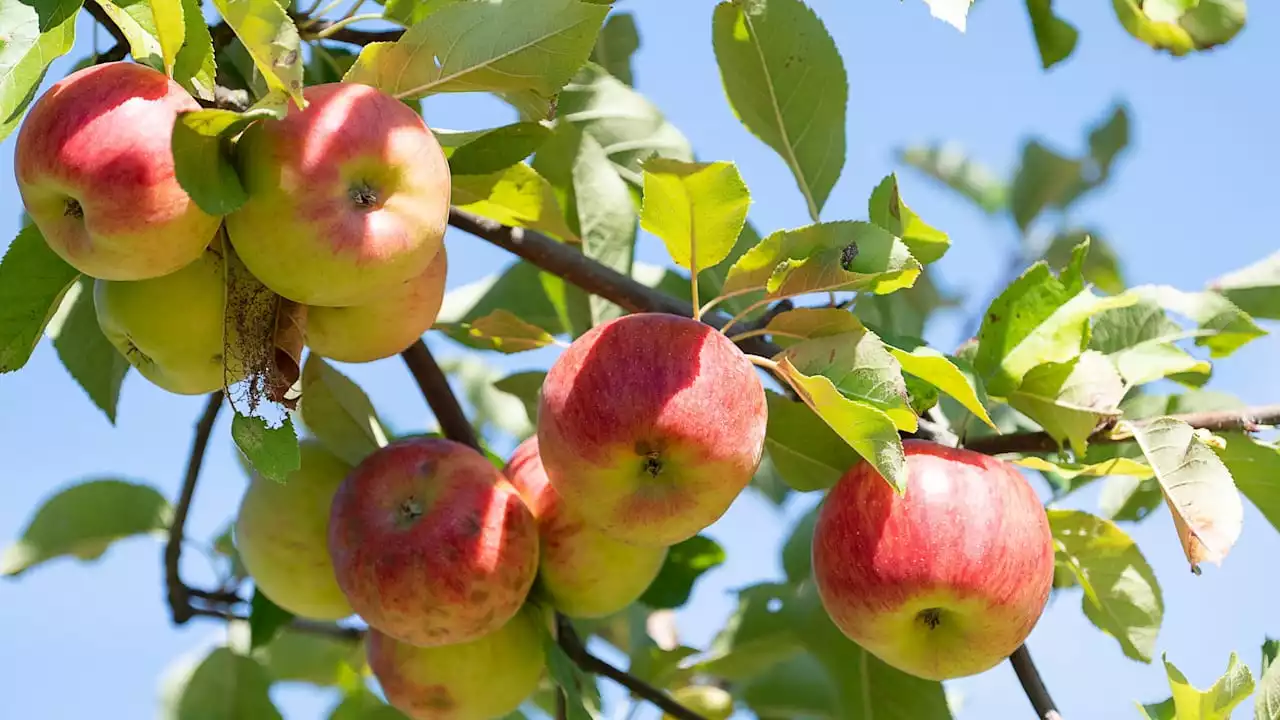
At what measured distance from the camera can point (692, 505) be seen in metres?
1.26

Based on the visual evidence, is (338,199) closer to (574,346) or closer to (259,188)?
(259,188)

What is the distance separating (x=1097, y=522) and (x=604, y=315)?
0.78m

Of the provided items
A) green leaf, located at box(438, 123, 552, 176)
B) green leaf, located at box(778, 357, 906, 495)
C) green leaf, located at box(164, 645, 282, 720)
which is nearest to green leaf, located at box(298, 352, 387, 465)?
green leaf, located at box(438, 123, 552, 176)

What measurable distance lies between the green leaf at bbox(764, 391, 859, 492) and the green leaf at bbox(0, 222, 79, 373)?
0.83 metres

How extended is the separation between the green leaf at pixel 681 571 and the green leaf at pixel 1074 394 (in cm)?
59

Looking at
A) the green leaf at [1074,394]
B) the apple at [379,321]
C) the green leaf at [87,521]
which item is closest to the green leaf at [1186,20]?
the green leaf at [1074,394]

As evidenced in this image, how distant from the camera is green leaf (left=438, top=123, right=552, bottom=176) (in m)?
1.44

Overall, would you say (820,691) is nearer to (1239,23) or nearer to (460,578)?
(460,578)

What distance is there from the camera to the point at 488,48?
4.15 feet

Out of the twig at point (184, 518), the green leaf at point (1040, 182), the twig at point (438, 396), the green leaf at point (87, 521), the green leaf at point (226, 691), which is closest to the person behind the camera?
the twig at point (438, 396)

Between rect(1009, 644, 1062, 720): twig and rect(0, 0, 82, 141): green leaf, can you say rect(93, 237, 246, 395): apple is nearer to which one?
rect(0, 0, 82, 141): green leaf

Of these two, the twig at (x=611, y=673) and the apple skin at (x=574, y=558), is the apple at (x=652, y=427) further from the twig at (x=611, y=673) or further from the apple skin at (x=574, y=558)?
the twig at (x=611, y=673)

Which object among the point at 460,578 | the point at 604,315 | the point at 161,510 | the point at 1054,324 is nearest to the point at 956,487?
the point at 1054,324

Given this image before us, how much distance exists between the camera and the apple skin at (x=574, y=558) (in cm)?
159
